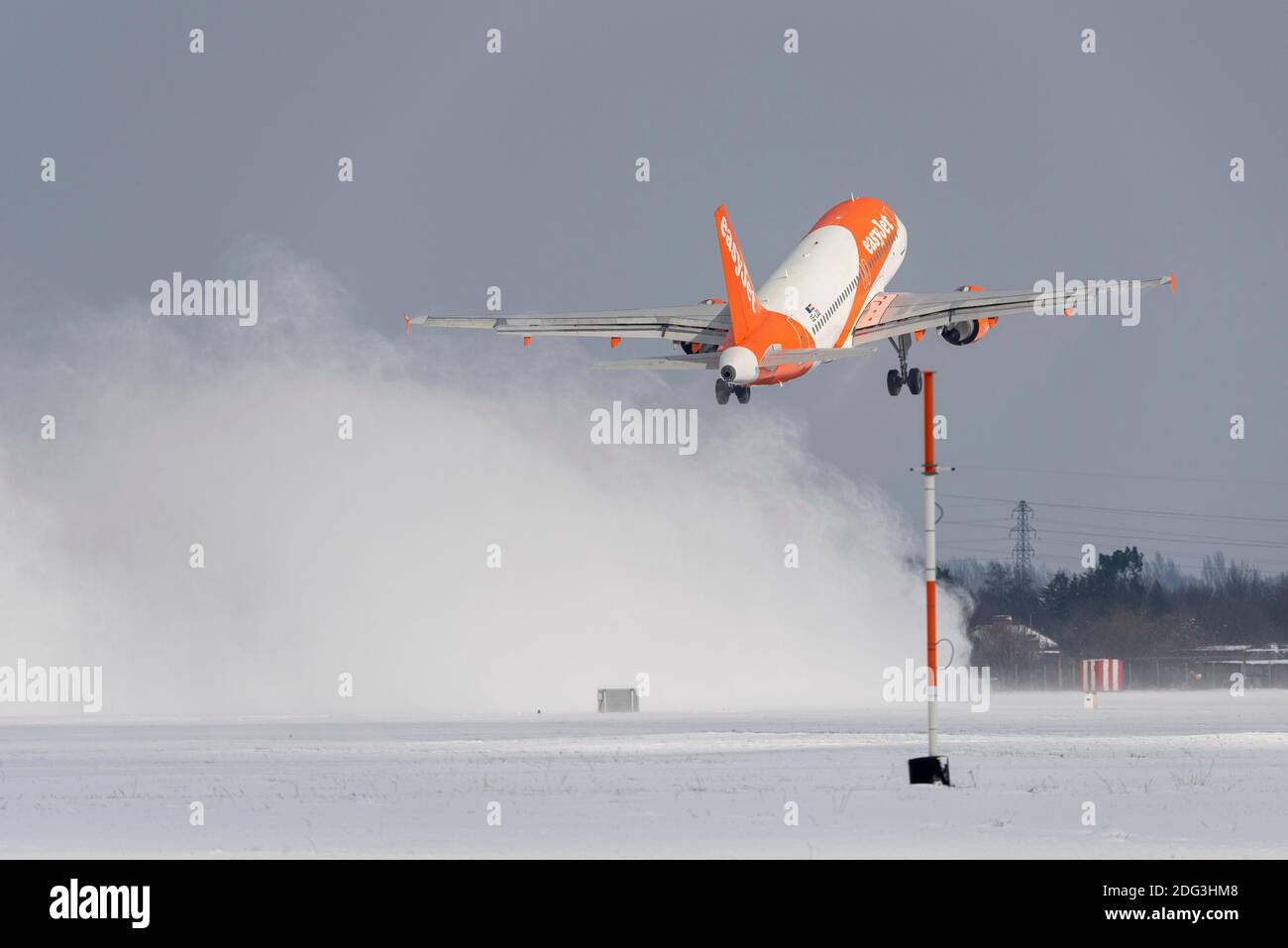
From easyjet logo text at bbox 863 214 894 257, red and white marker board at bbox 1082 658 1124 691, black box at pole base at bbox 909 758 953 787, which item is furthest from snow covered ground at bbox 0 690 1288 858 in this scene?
red and white marker board at bbox 1082 658 1124 691

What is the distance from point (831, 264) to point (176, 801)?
46926 mm

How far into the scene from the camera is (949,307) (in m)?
78.8

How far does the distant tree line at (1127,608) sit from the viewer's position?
172 m

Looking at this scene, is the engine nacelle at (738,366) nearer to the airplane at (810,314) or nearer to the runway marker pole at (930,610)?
the airplane at (810,314)

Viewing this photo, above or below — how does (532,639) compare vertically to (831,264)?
below

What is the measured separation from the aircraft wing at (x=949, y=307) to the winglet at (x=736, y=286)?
34.5 feet

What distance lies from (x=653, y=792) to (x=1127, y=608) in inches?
5803

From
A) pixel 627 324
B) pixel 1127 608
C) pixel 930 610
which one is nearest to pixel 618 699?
pixel 627 324

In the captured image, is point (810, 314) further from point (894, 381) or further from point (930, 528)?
point (930, 528)

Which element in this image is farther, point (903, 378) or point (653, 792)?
point (903, 378)

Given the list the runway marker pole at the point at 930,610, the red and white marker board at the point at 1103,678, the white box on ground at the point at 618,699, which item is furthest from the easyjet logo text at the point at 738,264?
the red and white marker board at the point at 1103,678
